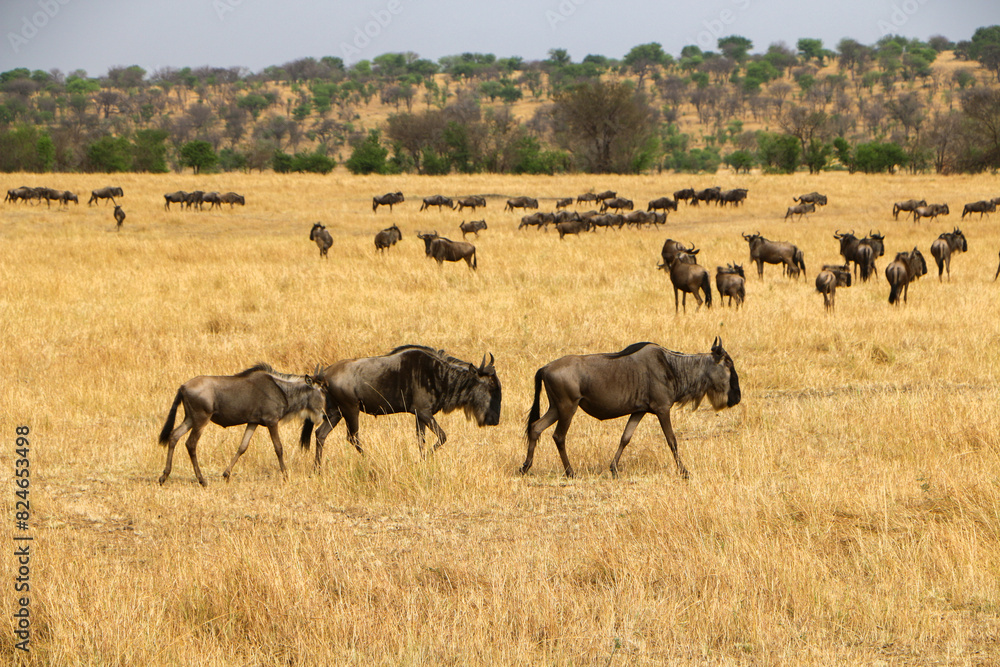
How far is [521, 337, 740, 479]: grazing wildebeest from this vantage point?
7.14 metres

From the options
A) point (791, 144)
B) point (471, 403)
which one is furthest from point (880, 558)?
point (791, 144)

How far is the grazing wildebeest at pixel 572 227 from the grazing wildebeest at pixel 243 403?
73.6 ft

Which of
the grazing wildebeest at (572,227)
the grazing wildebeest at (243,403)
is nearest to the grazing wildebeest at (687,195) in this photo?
the grazing wildebeest at (572,227)

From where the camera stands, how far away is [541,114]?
358 ft

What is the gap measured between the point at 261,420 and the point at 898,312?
37.7 ft

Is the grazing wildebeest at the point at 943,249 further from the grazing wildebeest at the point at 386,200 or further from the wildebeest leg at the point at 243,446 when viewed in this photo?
the grazing wildebeest at the point at 386,200

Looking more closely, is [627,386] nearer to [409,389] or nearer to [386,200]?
[409,389]

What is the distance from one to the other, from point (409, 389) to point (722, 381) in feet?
9.01

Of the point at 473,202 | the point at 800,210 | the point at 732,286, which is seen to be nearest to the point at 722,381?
the point at 732,286

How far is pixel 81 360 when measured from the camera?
37.9 ft

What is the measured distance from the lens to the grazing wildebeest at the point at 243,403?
22.5 ft

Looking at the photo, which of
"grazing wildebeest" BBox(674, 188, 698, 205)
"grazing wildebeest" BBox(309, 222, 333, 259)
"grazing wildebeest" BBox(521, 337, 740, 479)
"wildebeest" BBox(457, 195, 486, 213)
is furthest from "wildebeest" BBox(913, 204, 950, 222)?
"grazing wildebeest" BBox(521, 337, 740, 479)

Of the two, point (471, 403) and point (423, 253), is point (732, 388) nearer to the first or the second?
point (471, 403)

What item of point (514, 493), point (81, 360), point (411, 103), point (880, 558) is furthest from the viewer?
point (411, 103)
